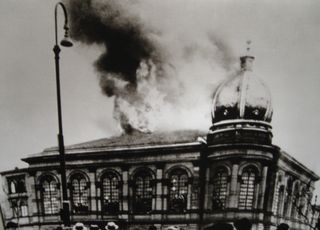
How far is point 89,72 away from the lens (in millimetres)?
5086

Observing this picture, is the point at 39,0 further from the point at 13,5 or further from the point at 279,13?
the point at 279,13

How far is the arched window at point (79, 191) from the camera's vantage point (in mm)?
5590

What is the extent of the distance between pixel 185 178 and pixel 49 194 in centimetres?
166

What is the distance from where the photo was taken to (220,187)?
533cm

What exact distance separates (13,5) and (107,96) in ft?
4.53

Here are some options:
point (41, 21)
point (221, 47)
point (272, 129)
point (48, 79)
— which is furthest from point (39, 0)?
point (272, 129)

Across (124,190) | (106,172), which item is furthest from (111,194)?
(106,172)

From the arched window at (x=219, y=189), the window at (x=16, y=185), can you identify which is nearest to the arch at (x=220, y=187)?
the arched window at (x=219, y=189)

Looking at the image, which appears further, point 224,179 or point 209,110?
point 224,179

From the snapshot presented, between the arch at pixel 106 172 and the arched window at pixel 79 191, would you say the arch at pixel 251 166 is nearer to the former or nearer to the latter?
the arch at pixel 106 172

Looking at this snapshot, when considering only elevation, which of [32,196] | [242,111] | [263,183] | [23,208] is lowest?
[23,208]

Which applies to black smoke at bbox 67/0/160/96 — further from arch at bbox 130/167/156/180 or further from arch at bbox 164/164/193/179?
Answer: arch at bbox 164/164/193/179

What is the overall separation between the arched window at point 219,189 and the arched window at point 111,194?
112 centimetres

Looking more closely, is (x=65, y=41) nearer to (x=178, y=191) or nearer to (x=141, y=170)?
(x=141, y=170)
